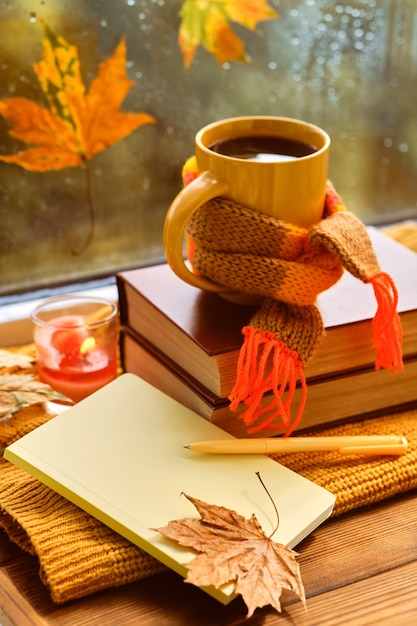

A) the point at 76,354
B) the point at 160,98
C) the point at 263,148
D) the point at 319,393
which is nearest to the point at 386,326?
the point at 319,393

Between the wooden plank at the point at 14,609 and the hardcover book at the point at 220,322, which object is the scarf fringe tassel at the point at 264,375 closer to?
the hardcover book at the point at 220,322

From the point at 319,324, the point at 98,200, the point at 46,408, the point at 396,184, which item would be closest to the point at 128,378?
the point at 46,408

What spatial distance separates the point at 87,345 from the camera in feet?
2.75

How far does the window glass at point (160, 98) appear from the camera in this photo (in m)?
0.91

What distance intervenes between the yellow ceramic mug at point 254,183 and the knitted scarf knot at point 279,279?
12mm

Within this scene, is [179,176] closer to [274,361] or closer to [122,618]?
[274,361]

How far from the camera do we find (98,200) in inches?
39.0

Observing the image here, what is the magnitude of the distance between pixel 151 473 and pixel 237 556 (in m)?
0.11

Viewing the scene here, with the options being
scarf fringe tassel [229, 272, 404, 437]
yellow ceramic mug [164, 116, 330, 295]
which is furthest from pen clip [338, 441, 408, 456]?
yellow ceramic mug [164, 116, 330, 295]

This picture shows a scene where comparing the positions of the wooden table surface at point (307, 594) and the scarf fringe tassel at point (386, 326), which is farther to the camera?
the scarf fringe tassel at point (386, 326)

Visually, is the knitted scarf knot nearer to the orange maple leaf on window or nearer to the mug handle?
the mug handle

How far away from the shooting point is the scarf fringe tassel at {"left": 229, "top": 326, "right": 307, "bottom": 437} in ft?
2.26

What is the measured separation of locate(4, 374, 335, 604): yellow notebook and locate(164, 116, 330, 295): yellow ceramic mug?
0.45 feet

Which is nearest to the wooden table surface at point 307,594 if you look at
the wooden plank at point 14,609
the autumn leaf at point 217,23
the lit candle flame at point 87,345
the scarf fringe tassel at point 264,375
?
the wooden plank at point 14,609
